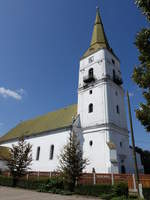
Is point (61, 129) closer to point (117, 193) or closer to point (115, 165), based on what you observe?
point (115, 165)

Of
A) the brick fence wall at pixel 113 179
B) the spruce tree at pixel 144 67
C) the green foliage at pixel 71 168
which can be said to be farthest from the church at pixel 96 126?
the spruce tree at pixel 144 67

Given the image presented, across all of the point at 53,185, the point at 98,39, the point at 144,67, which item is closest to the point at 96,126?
the point at 53,185

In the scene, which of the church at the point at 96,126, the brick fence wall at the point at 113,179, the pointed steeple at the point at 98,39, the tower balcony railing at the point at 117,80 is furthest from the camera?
the pointed steeple at the point at 98,39

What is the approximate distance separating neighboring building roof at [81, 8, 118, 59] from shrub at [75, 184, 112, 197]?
→ 78.7 ft

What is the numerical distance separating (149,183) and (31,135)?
24511mm

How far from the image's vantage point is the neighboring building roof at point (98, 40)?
109 ft

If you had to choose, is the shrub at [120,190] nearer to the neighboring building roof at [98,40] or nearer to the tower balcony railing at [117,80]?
the tower balcony railing at [117,80]

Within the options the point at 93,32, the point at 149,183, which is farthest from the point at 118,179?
the point at 93,32

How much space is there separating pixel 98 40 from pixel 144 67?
2791cm

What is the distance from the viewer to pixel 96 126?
25.4 m

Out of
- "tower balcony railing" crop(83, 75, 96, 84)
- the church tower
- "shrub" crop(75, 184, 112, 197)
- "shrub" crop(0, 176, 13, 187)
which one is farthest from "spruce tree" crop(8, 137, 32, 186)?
"tower balcony railing" crop(83, 75, 96, 84)

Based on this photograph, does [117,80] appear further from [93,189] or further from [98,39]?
[93,189]

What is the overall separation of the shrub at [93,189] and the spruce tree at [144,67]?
7.81 meters

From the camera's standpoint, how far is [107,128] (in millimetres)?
24141
